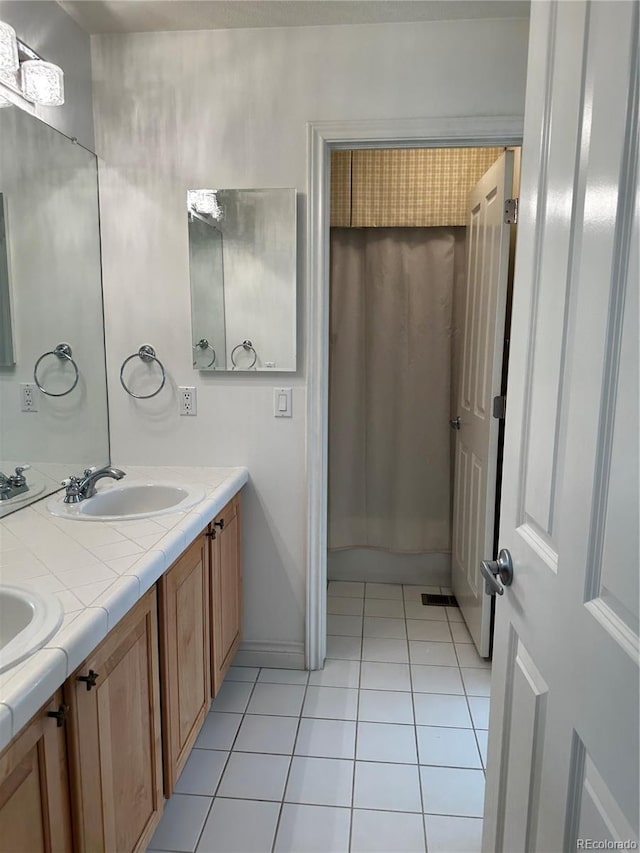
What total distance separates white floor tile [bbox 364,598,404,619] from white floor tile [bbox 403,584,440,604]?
3.5 inches

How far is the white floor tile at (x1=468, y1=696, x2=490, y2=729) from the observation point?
1.96 meters

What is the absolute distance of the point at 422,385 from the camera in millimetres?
2959

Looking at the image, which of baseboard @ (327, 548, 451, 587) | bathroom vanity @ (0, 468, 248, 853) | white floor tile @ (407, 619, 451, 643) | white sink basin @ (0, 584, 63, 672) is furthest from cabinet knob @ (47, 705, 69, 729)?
baseboard @ (327, 548, 451, 587)

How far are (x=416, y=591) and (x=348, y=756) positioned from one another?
1304mm

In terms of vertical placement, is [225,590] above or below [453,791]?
above

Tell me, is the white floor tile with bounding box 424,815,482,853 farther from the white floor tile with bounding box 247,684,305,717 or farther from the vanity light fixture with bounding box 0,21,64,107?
the vanity light fixture with bounding box 0,21,64,107

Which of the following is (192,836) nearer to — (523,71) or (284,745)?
(284,745)

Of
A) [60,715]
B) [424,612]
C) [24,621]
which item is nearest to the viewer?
[60,715]

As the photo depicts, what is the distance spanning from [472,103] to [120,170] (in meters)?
1.34

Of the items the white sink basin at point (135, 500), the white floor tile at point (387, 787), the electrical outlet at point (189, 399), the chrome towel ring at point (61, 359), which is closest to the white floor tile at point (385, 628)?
the white floor tile at point (387, 787)

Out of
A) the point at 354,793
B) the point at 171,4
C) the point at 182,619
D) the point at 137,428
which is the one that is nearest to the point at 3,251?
the point at 137,428

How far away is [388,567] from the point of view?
312cm

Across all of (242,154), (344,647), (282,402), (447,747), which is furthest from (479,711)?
(242,154)

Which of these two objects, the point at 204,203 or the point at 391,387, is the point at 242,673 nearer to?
the point at 391,387
